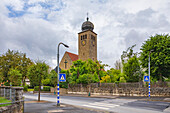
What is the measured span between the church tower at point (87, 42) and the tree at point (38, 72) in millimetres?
39234

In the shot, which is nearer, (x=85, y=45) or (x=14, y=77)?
(x=14, y=77)

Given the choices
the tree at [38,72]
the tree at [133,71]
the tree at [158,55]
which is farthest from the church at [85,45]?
the tree at [38,72]

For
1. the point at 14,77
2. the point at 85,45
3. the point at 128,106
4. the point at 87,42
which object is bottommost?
the point at 128,106

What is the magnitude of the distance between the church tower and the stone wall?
24.9 meters

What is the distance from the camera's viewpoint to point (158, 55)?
991 inches

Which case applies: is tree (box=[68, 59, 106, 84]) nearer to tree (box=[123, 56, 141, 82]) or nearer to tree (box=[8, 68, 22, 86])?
tree (box=[123, 56, 141, 82])

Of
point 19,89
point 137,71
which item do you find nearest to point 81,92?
point 137,71

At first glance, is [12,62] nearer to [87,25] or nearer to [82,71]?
[82,71]

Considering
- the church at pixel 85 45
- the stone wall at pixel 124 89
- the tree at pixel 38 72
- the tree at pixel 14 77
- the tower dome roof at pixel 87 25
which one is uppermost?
the tower dome roof at pixel 87 25

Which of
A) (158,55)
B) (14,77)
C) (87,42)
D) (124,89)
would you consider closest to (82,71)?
(124,89)

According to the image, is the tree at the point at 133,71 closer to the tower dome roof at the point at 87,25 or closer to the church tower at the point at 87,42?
the church tower at the point at 87,42

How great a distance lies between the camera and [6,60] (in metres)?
44.9

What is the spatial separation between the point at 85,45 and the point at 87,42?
4.92ft

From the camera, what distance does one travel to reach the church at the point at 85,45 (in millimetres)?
57759
